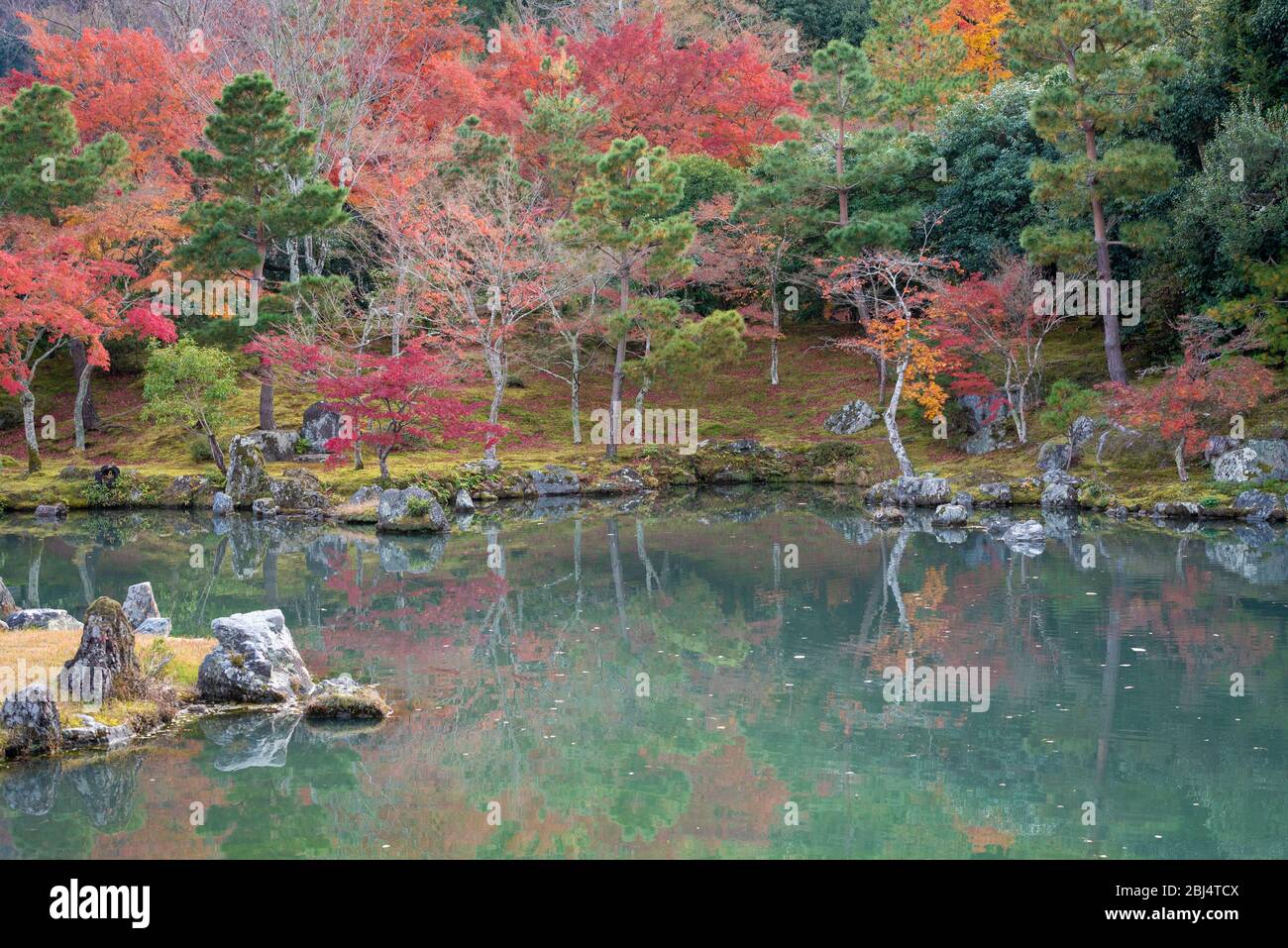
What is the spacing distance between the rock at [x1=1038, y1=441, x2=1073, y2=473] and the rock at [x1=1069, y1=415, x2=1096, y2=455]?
0.55 ft

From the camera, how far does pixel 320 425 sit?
25.7 metres

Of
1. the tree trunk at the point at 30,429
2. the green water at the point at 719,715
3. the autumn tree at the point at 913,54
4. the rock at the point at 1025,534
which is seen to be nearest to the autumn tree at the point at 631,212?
the green water at the point at 719,715

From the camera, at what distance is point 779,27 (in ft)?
130

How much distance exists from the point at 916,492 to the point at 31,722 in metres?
17.1

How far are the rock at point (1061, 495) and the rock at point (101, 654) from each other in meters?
16.6

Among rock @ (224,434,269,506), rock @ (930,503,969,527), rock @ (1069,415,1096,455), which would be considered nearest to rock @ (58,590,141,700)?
rock @ (930,503,969,527)

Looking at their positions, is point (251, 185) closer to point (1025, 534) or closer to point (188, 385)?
point (188, 385)

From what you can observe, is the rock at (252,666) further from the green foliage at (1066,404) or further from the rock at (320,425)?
the green foliage at (1066,404)

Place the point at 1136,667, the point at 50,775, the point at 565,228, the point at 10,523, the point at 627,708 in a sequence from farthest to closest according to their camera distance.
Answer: the point at 565,228, the point at 10,523, the point at 1136,667, the point at 627,708, the point at 50,775

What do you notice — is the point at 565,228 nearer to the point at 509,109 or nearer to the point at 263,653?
the point at 509,109

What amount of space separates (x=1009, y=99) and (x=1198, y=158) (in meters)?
6.54

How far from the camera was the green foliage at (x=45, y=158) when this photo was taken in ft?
74.5

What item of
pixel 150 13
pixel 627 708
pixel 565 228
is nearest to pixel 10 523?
pixel 565 228

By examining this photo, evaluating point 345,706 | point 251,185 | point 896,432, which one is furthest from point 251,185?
point 345,706
